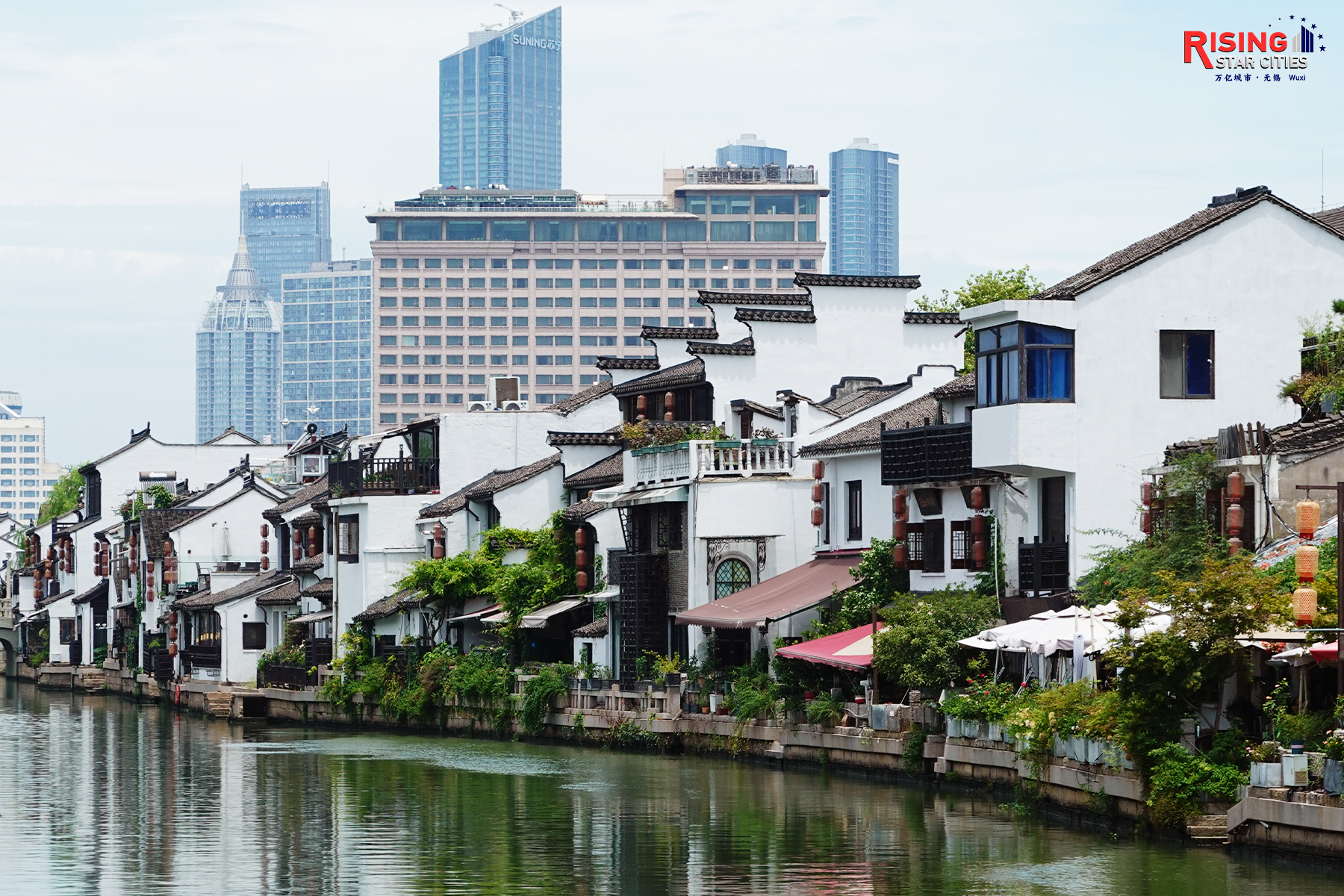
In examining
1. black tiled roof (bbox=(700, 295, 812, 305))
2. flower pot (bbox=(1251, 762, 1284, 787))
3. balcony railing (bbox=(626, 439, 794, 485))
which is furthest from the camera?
black tiled roof (bbox=(700, 295, 812, 305))

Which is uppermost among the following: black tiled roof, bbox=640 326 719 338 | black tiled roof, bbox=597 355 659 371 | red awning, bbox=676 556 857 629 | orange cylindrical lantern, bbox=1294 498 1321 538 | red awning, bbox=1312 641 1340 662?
black tiled roof, bbox=640 326 719 338

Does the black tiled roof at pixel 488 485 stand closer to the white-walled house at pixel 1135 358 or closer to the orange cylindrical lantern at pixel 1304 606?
the white-walled house at pixel 1135 358

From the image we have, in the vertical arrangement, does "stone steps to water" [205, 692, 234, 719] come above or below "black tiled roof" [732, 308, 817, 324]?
below

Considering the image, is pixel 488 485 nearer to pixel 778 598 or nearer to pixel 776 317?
pixel 776 317

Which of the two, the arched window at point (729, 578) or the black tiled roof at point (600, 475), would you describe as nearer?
the arched window at point (729, 578)

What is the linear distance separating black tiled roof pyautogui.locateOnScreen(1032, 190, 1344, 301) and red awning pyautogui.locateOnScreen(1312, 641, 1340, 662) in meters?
16.8

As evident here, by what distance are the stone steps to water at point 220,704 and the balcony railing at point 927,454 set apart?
146 feet

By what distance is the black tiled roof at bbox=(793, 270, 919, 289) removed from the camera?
230 feet

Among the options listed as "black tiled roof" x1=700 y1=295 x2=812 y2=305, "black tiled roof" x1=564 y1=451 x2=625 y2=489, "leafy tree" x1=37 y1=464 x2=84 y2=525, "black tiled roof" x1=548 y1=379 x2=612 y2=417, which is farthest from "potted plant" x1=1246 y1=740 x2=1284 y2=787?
"leafy tree" x1=37 y1=464 x2=84 y2=525

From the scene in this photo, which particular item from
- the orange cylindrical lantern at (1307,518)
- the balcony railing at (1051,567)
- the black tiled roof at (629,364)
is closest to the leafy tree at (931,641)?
the balcony railing at (1051,567)

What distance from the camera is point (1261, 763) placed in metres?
33.8

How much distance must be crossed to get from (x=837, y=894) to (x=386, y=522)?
53.2m

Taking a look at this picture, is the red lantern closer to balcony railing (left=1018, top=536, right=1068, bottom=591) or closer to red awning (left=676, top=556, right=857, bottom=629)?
red awning (left=676, top=556, right=857, bottom=629)

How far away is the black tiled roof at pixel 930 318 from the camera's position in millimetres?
71625
